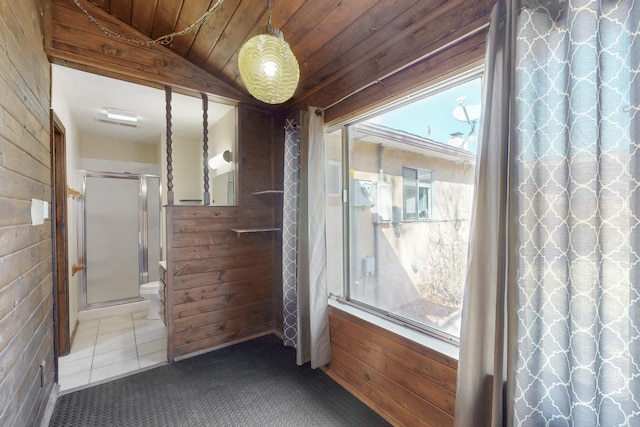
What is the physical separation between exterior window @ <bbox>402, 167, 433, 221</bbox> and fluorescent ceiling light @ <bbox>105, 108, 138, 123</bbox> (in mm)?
3012

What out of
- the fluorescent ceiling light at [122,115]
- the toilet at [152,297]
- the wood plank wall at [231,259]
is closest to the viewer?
the wood plank wall at [231,259]

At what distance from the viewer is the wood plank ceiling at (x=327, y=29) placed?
4.89ft

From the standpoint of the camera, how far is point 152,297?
329cm

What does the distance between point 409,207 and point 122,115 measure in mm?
3214

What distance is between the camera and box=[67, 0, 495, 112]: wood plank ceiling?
149cm

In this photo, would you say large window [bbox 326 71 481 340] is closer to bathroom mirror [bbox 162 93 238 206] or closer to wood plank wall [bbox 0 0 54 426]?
bathroom mirror [bbox 162 93 238 206]

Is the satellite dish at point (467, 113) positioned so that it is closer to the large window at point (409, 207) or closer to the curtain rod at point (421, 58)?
the large window at point (409, 207)

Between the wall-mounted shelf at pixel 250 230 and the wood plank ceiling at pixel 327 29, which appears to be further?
the wall-mounted shelf at pixel 250 230

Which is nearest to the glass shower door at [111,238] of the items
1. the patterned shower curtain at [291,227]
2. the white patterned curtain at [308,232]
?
the patterned shower curtain at [291,227]

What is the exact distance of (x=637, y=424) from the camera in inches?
32.8

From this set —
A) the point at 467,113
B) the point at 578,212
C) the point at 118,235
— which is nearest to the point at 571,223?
the point at 578,212

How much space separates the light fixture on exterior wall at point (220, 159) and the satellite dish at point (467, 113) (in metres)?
2.31

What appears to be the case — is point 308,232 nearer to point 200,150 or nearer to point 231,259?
point 231,259

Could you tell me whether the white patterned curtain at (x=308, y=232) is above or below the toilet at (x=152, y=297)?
above
